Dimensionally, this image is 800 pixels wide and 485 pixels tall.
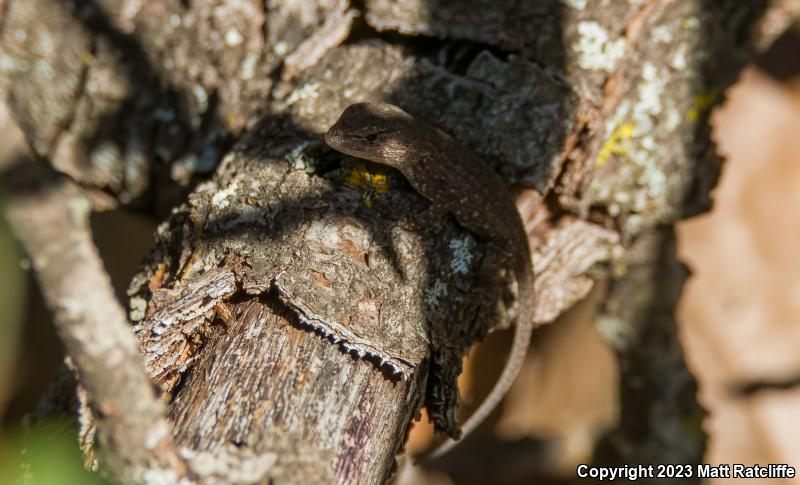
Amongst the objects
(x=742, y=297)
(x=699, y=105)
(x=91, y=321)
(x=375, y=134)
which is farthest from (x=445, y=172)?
(x=742, y=297)

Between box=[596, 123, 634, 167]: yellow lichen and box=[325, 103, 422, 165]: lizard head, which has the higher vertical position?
box=[596, 123, 634, 167]: yellow lichen

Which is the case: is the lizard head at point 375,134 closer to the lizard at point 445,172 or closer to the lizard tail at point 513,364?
the lizard at point 445,172

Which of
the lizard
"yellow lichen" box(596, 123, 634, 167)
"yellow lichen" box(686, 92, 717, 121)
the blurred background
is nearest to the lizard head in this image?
the lizard

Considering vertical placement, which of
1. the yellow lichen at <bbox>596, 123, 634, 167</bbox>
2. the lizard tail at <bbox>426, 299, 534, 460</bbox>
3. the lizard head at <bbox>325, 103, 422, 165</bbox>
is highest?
the yellow lichen at <bbox>596, 123, 634, 167</bbox>

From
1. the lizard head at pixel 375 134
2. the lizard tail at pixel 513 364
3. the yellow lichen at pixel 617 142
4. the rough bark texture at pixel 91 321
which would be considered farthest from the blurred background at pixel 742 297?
the rough bark texture at pixel 91 321

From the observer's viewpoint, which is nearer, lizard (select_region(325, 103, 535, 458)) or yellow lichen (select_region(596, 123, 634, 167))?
lizard (select_region(325, 103, 535, 458))

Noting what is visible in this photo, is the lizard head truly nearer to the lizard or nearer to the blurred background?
the lizard

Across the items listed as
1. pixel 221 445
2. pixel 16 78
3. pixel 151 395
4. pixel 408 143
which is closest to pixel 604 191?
pixel 408 143

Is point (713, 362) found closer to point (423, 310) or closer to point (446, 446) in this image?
point (446, 446)

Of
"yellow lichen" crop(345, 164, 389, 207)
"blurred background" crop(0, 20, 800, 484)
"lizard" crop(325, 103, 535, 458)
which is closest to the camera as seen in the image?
"yellow lichen" crop(345, 164, 389, 207)

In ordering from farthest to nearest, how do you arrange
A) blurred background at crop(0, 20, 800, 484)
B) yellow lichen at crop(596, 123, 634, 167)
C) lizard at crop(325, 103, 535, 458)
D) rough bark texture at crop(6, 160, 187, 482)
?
blurred background at crop(0, 20, 800, 484) < yellow lichen at crop(596, 123, 634, 167) < lizard at crop(325, 103, 535, 458) < rough bark texture at crop(6, 160, 187, 482)
